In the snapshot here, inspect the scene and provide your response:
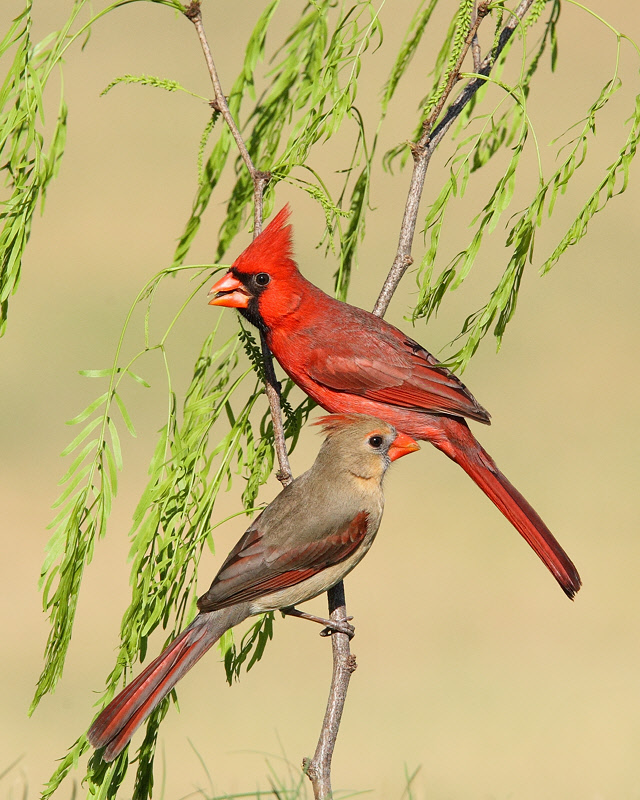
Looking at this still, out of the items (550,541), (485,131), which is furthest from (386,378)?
(485,131)

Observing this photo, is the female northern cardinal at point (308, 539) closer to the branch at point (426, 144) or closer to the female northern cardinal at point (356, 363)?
the female northern cardinal at point (356, 363)

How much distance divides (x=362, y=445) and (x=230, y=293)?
59cm

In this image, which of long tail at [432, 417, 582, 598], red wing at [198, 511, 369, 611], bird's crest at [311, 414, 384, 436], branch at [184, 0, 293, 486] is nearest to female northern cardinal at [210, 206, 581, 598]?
long tail at [432, 417, 582, 598]

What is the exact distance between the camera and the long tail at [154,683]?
7.09ft

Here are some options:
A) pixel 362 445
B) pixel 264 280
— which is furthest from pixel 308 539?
pixel 264 280

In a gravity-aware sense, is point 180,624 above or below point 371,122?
below

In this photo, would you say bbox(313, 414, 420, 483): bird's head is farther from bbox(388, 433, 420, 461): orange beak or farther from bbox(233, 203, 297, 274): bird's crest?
bbox(233, 203, 297, 274): bird's crest

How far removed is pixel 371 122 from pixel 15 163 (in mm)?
10119

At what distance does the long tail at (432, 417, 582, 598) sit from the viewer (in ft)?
9.22

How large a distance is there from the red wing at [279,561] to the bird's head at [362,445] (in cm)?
17

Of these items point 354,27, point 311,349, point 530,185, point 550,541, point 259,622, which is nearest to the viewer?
point 354,27

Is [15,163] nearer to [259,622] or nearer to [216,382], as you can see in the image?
[216,382]

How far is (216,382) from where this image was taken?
252cm

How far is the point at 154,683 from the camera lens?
233 centimetres
